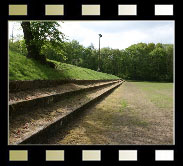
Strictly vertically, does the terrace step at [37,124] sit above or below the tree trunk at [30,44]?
below

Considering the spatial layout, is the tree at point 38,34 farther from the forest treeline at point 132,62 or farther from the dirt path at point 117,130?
the forest treeline at point 132,62

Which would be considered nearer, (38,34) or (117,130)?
(117,130)

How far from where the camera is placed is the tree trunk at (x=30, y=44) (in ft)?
31.5

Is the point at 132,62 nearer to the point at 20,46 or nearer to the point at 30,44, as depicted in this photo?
the point at 20,46

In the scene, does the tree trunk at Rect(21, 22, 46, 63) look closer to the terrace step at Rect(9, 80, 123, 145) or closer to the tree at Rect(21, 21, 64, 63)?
the tree at Rect(21, 21, 64, 63)

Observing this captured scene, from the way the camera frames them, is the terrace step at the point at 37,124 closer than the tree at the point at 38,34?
Yes

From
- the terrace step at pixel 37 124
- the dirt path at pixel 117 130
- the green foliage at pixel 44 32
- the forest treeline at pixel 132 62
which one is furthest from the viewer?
the forest treeline at pixel 132 62

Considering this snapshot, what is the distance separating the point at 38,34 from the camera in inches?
372

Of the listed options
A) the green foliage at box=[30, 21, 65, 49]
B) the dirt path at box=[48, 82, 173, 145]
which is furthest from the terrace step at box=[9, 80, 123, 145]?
the green foliage at box=[30, 21, 65, 49]

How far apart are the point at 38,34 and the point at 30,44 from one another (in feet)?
2.29

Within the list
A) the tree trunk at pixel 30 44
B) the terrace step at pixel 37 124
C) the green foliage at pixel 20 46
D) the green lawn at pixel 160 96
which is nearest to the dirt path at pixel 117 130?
the terrace step at pixel 37 124

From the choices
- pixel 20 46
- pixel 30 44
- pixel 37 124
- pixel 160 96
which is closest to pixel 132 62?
pixel 160 96
